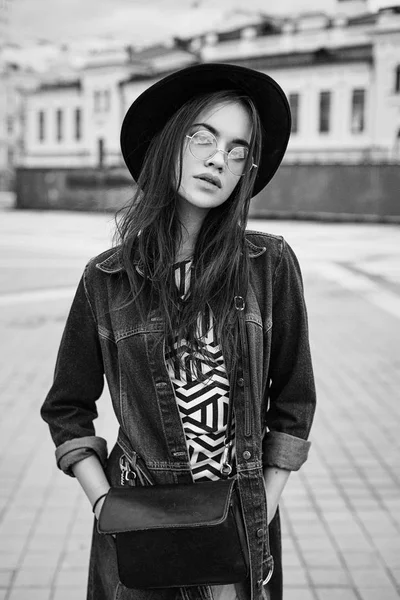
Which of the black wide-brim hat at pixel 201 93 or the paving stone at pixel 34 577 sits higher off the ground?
the black wide-brim hat at pixel 201 93

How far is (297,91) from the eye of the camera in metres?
44.9

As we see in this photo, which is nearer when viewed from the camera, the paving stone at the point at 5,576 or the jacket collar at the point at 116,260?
the jacket collar at the point at 116,260

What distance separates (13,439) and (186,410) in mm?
3588

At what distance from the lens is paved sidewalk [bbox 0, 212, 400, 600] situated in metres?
3.18

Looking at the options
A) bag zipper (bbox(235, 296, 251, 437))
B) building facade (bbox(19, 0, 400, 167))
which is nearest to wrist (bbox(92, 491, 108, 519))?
bag zipper (bbox(235, 296, 251, 437))

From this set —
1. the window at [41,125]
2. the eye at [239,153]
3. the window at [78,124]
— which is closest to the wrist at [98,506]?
the eye at [239,153]

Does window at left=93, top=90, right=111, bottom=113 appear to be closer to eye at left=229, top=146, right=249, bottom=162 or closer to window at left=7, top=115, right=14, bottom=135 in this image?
window at left=7, top=115, right=14, bottom=135

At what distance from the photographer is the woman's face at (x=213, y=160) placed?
1581 millimetres

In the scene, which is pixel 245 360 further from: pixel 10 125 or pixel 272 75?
pixel 10 125

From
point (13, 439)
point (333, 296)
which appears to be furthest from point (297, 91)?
point (13, 439)

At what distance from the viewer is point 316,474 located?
434 centimetres

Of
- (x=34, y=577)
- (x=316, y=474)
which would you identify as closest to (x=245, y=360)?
(x=34, y=577)

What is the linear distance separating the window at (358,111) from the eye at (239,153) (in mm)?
43111

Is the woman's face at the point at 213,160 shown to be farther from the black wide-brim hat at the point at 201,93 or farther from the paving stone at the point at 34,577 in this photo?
the paving stone at the point at 34,577
